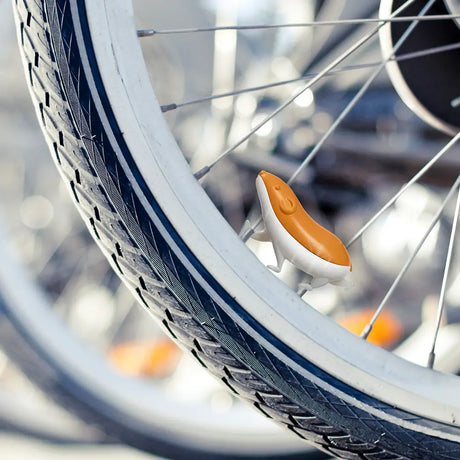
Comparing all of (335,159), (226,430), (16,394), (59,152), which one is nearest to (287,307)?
(59,152)

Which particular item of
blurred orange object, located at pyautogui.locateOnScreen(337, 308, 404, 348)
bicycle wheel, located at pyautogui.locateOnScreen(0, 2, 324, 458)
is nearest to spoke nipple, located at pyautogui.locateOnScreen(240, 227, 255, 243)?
bicycle wheel, located at pyautogui.locateOnScreen(0, 2, 324, 458)

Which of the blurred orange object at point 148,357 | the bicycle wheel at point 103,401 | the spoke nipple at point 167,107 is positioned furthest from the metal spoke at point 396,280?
the blurred orange object at point 148,357

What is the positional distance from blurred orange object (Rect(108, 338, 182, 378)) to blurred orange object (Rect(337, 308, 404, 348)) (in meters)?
0.50

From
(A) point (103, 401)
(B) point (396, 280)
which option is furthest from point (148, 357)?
(B) point (396, 280)

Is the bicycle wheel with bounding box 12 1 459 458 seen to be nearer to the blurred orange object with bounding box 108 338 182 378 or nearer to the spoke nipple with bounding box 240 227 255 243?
the spoke nipple with bounding box 240 227 255 243

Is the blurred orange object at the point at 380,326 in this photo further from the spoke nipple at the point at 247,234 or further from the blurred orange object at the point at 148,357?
the spoke nipple at the point at 247,234

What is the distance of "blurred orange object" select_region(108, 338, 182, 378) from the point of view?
6.25ft

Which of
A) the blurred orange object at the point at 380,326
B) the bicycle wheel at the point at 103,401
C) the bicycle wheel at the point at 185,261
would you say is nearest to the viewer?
the bicycle wheel at the point at 185,261

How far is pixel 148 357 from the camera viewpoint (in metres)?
1.93

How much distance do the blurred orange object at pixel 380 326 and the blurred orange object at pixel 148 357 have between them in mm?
496

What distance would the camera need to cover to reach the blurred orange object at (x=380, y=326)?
184cm

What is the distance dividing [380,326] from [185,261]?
55.3 inches

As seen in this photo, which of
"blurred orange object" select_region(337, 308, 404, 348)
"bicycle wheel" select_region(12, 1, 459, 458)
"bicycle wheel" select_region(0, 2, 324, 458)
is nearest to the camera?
"bicycle wheel" select_region(12, 1, 459, 458)

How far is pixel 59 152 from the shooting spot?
601 millimetres
